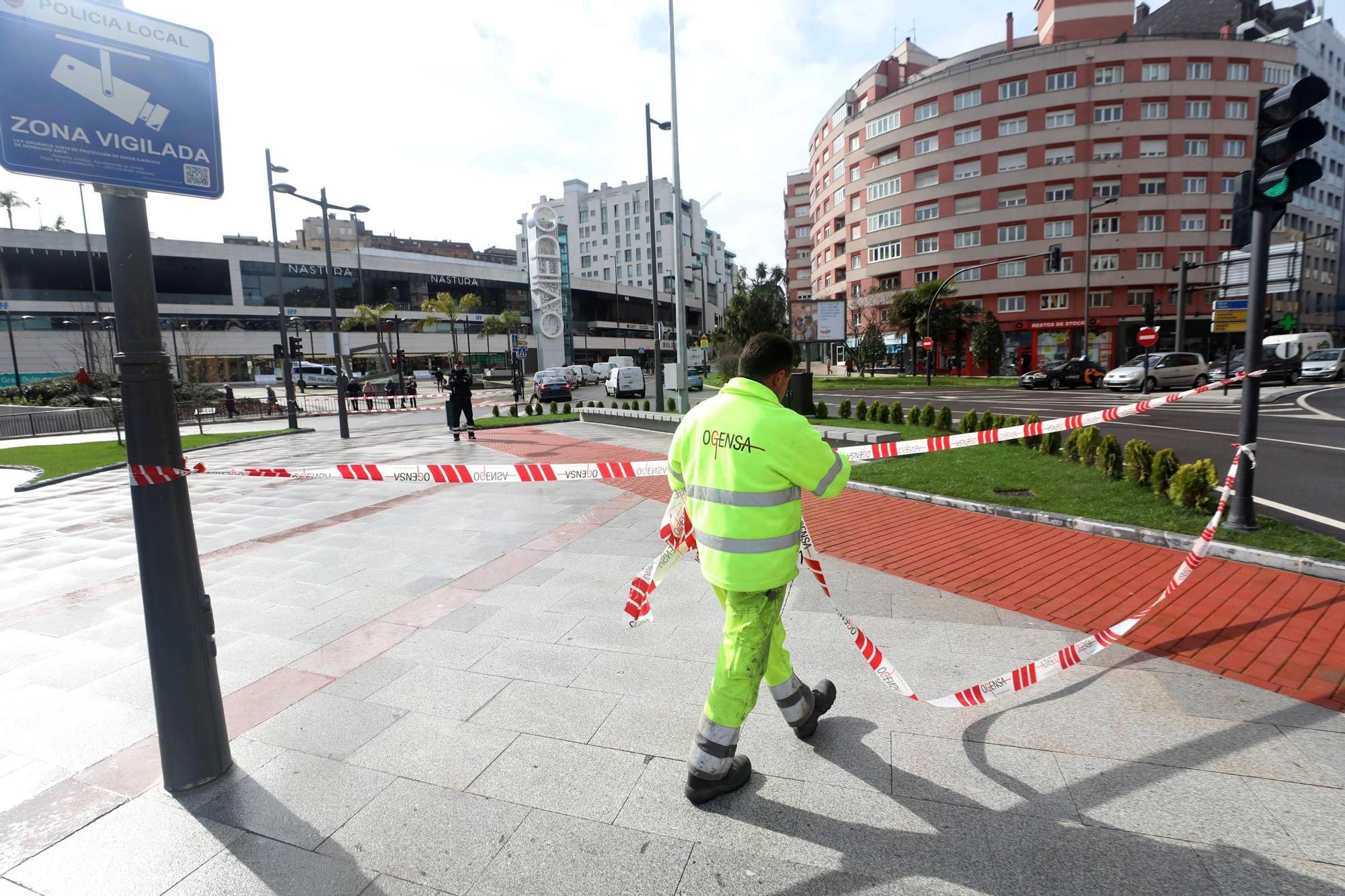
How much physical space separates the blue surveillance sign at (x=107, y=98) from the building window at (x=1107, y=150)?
55.7 metres

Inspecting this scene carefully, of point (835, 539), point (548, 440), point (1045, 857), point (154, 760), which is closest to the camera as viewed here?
point (1045, 857)

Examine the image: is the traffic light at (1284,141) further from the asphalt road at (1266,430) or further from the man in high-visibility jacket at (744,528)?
the man in high-visibility jacket at (744,528)

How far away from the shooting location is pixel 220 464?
1455 centimetres

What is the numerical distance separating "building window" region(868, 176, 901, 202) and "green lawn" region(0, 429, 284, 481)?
4807 cm

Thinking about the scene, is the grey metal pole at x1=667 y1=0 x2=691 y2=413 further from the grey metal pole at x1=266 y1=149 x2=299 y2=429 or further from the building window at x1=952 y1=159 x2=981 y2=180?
the building window at x1=952 y1=159 x2=981 y2=180

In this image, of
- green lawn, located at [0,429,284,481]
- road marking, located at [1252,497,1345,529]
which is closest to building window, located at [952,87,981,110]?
green lawn, located at [0,429,284,481]

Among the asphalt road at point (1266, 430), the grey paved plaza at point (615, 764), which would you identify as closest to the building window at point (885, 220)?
the asphalt road at point (1266, 430)

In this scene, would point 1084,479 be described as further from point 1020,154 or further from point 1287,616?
point 1020,154

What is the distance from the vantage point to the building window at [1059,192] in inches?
1809

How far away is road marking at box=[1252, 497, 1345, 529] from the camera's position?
6.36 m

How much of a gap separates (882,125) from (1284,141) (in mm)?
54430

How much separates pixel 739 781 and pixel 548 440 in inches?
527

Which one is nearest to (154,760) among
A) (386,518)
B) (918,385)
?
(386,518)

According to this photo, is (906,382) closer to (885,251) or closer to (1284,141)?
(885,251)
